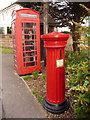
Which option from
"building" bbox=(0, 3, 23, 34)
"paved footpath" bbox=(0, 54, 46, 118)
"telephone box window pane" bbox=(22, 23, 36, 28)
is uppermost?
Result: "building" bbox=(0, 3, 23, 34)

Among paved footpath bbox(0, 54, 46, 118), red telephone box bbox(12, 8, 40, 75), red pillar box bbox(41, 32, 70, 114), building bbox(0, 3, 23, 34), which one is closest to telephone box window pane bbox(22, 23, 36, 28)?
red telephone box bbox(12, 8, 40, 75)

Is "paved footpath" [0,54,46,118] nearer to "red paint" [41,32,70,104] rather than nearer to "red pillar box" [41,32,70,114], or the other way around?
"red pillar box" [41,32,70,114]

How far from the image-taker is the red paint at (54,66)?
2389 mm

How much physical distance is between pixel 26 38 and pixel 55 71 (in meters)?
2.88

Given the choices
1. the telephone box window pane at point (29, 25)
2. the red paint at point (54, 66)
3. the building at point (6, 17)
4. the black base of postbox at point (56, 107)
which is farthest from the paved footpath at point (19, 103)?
the building at point (6, 17)

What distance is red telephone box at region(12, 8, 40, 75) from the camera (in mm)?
4502

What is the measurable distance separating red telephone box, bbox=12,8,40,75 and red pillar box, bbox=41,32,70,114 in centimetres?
233

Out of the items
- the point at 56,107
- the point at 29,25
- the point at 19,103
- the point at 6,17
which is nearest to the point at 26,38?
the point at 29,25

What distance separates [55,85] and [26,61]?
2672mm

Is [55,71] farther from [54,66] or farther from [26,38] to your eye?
[26,38]

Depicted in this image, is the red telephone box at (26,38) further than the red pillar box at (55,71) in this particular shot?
Yes

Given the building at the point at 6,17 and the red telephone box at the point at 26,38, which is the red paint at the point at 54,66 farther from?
the building at the point at 6,17

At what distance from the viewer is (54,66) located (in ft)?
8.21

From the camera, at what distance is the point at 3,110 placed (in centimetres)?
271
